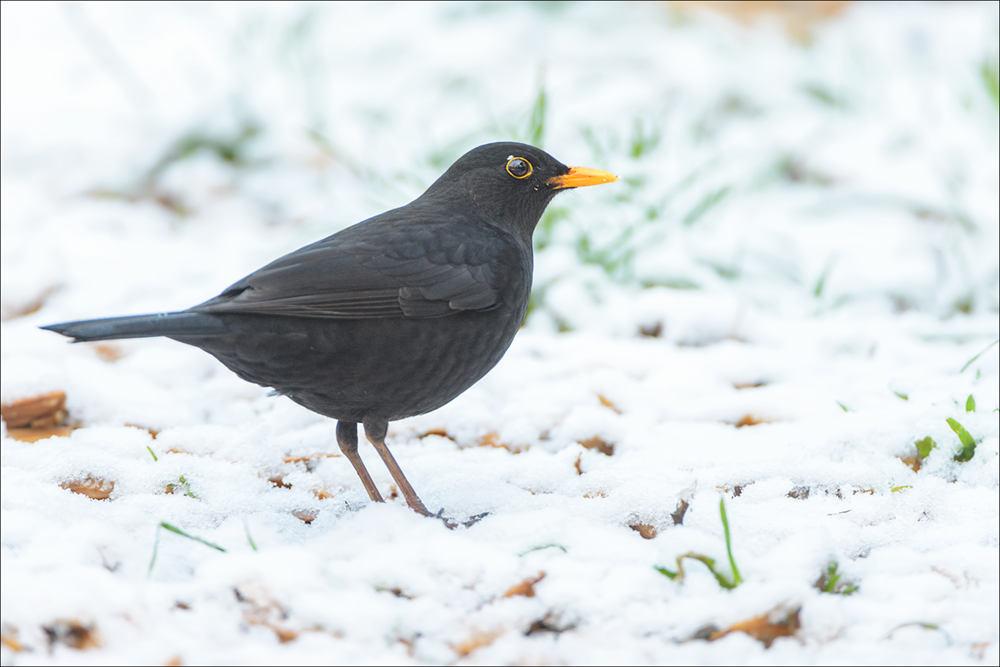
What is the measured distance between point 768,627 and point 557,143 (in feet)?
14.4

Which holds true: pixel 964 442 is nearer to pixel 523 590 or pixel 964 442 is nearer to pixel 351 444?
pixel 523 590

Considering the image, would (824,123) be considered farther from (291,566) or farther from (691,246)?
(291,566)

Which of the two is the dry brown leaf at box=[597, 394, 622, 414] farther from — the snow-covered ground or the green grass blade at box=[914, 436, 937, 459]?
the green grass blade at box=[914, 436, 937, 459]

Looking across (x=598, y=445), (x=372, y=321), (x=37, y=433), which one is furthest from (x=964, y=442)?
(x=37, y=433)

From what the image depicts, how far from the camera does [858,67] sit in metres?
6.89

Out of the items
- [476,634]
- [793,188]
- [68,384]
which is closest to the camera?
[476,634]

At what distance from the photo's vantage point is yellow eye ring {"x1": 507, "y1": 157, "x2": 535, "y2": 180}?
3332 mm

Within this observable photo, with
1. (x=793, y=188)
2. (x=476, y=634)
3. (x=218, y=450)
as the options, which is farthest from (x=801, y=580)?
(x=793, y=188)

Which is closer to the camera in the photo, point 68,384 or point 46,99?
point 68,384

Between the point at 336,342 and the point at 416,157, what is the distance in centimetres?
305

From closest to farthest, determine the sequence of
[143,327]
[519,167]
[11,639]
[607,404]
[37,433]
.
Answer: [11,639]
[143,327]
[37,433]
[519,167]
[607,404]

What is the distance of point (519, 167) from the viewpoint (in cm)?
335

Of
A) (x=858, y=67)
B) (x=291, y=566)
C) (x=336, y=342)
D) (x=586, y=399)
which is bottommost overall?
(x=586, y=399)

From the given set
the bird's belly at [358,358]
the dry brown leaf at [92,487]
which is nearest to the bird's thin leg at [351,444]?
the bird's belly at [358,358]
